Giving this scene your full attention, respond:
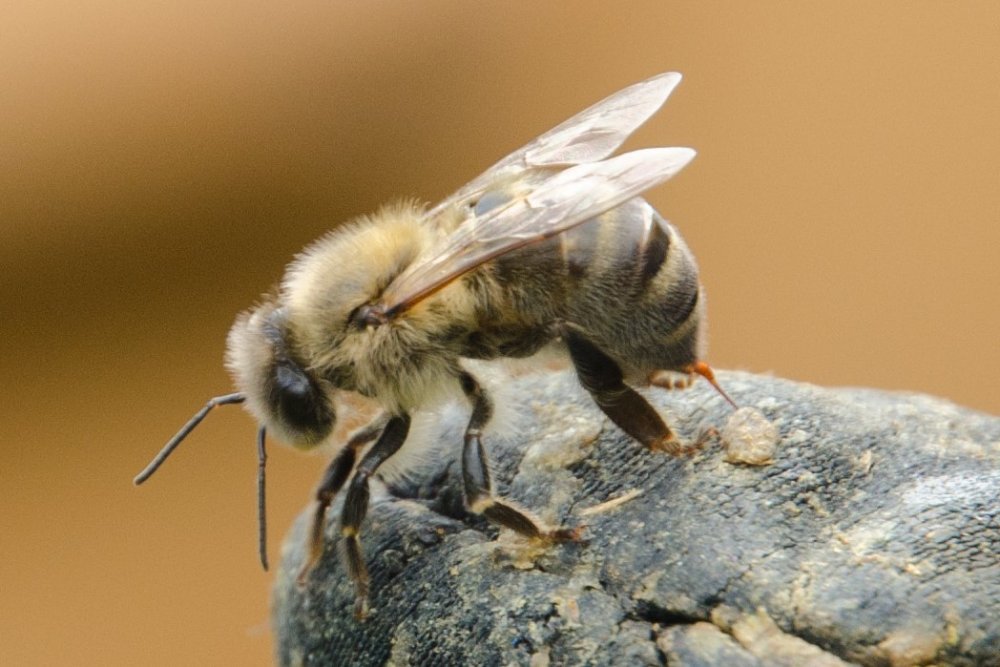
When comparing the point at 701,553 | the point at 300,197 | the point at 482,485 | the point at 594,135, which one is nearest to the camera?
the point at 701,553

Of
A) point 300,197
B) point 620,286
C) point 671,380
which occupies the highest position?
point 620,286

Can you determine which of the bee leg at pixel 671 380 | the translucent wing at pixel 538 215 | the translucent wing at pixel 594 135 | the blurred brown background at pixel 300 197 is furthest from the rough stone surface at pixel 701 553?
the blurred brown background at pixel 300 197

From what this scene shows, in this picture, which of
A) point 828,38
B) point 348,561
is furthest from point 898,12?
point 348,561

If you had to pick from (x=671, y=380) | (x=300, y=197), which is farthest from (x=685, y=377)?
(x=300, y=197)

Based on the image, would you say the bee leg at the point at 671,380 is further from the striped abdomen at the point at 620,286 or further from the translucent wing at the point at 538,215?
the translucent wing at the point at 538,215

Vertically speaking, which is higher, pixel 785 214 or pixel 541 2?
pixel 541 2

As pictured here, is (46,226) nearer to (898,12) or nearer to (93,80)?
(93,80)

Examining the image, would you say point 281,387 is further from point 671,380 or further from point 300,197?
point 300,197

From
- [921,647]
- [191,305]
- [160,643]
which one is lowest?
[160,643]
